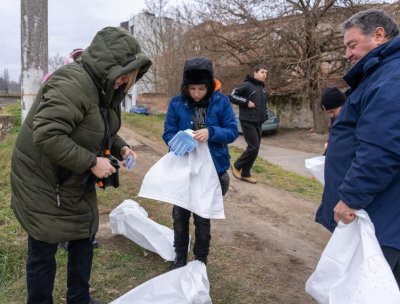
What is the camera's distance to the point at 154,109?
3547 centimetres

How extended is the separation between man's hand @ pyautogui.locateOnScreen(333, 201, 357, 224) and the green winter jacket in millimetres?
1300

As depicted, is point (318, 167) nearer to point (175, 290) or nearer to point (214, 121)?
point (214, 121)

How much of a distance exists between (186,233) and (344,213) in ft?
4.76

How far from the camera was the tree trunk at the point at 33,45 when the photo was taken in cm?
361

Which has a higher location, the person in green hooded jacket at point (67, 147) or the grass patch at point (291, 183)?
the person in green hooded jacket at point (67, 147)

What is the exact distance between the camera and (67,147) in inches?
76.7

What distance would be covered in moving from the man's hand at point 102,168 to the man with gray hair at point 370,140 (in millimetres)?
1216

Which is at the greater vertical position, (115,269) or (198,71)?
(198,71)

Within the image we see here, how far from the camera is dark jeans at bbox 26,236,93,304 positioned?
86.7 inches

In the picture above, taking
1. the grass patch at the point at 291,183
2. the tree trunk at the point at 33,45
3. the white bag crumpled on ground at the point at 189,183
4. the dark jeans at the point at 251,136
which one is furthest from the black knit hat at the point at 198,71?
the grass patch at the point at 291,183

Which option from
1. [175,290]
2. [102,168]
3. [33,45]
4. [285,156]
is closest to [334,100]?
[175,290]

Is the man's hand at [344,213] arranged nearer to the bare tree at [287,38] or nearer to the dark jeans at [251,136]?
the dark jeans at [251,136]

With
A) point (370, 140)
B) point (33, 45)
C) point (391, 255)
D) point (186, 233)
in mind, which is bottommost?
point (186, 233)

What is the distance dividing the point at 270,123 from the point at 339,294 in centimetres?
1792
